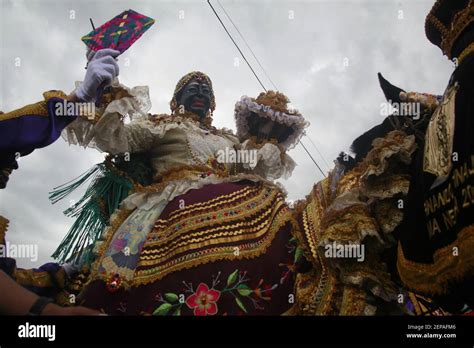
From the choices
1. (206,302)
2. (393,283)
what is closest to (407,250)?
(393,283)

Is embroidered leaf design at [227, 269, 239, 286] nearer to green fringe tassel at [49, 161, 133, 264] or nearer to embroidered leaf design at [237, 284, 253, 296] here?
embroidered leaf design at [237, 284, 253, 296]

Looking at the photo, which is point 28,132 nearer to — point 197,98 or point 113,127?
point 113,127

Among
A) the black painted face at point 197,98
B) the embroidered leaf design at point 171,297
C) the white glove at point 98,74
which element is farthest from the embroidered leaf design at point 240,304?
the black painted face at point 197,98

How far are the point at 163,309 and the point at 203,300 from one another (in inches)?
10.1

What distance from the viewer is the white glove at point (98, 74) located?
3488mm

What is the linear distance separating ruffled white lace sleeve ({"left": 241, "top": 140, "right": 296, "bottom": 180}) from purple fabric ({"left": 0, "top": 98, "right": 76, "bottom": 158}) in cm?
163

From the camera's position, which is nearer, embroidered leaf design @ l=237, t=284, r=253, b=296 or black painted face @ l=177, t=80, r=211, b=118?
embroidered leaf design @ l=237, t=284, r=253, b=296

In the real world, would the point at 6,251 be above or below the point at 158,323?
above

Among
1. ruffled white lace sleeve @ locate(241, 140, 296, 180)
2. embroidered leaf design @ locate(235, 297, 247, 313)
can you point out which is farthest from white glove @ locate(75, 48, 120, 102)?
A: embroidered leaf design @ locate(235, 297, 247, 313)

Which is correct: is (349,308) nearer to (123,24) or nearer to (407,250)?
(407,250)

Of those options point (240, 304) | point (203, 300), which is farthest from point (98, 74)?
point (240, 304)

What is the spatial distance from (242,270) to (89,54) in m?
2.00

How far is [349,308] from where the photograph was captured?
8.54 feet

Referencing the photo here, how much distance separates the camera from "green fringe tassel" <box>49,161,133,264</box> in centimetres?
429
